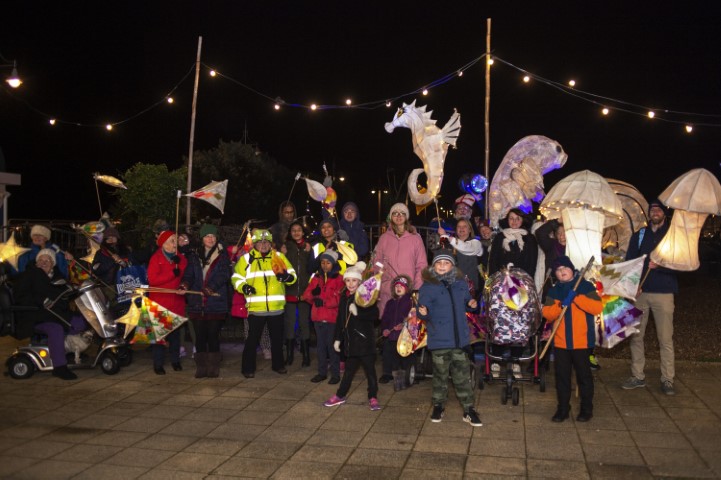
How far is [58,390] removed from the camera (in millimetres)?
7586

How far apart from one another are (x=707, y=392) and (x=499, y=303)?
2.63 metres

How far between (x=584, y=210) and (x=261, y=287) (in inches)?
156

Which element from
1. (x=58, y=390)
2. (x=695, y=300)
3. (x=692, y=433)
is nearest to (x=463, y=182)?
(x=692, y=433)

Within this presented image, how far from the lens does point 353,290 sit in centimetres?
720

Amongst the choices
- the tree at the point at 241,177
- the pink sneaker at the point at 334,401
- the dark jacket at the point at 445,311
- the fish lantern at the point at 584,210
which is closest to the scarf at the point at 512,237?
the fish lantern at the point at 584,210

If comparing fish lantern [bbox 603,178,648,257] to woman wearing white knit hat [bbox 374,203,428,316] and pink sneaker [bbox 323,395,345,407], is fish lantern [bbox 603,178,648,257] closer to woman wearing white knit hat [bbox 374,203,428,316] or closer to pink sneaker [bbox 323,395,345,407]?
woman wearing white knit hat [bbox 374,203,428,316]

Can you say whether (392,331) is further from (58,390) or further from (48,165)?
(48,165)

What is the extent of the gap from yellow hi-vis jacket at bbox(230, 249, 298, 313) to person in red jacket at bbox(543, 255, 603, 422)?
337cm

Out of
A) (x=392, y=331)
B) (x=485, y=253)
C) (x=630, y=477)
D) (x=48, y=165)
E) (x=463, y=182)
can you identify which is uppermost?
(x=48, y=165)

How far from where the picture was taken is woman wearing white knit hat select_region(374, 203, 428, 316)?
26.5 ft

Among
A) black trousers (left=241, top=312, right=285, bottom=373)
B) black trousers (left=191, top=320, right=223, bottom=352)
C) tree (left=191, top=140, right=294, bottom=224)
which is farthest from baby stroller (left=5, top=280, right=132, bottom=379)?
tree (left=191, top=140, right=294, bottom=224)

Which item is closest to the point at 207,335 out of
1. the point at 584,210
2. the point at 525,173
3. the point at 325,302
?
the point at 325,302

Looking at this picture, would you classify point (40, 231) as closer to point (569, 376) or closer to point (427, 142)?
point (427, 142)

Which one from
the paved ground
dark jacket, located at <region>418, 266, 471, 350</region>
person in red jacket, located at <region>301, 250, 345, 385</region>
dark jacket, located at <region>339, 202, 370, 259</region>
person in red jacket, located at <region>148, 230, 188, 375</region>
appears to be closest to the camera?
the paved ground
